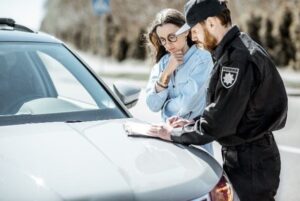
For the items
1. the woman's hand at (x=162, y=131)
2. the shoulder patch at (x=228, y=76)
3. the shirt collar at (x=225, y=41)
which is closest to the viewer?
the shoulder patch at (x=228, y=76)

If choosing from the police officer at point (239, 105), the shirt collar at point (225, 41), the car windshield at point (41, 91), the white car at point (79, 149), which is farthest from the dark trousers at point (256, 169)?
the car windshield at point (41, 91)

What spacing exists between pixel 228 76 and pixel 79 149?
788 mm

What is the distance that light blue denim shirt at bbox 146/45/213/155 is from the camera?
3.56m

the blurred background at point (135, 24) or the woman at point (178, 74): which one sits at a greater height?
the woman at point (178, 74)

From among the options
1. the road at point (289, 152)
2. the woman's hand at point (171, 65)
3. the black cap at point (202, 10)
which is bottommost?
the road at point (289, 152)

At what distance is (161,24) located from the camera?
355 centimetres

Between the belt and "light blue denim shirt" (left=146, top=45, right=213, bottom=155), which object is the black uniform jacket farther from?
"light blue denim shirt" (left=146, top=45, right=213, bottom=155)

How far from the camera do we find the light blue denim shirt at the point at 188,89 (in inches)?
140

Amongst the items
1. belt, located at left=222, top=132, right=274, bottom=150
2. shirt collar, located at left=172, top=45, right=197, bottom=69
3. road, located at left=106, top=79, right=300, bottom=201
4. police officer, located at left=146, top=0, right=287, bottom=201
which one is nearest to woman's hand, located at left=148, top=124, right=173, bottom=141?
police officer, located at left=146, top=0, right=287, bottom=201

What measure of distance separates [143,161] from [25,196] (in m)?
0.61

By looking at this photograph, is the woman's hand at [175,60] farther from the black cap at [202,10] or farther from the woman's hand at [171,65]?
the black cap at [202,10]

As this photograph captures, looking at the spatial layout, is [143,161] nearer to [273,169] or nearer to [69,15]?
[273,169]

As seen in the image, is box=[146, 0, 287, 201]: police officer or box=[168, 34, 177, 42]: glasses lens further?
box=[168, 34, 177, 42]: glasses lens

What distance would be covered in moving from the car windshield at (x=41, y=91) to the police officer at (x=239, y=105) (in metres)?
0.63
